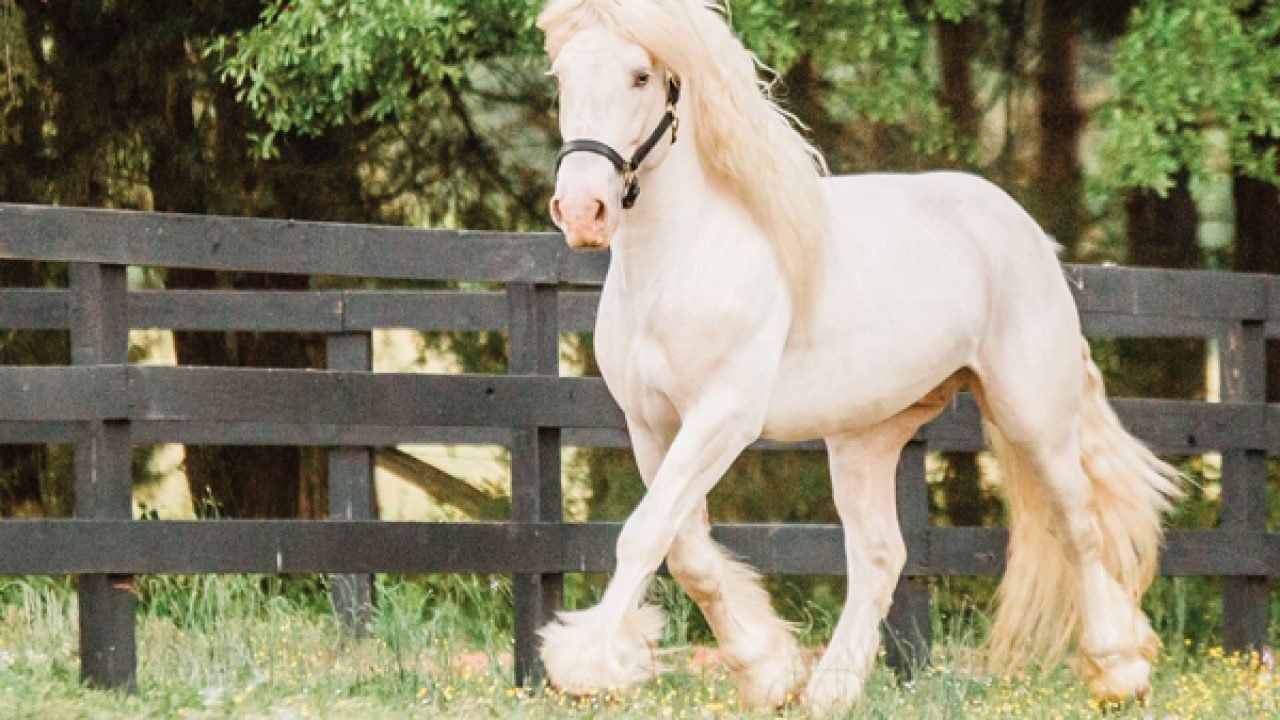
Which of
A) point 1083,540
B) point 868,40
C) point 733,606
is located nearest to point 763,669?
point 733,606

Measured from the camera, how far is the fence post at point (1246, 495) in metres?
6.60

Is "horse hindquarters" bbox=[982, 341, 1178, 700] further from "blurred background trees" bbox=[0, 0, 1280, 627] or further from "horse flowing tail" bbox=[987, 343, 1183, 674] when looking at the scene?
"blurred background trees" bbox=[0, 0, 1280, 627]

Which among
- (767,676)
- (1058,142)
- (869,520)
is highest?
(1058,142)

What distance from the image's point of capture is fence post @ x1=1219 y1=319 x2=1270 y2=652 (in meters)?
6.60

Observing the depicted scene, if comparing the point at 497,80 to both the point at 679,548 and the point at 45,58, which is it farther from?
the point at 679,548

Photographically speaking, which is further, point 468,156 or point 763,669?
point 468,156

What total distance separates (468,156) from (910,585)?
5056 millimetres

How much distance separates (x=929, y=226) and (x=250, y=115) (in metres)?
5.31

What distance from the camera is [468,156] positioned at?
10125 millimetres

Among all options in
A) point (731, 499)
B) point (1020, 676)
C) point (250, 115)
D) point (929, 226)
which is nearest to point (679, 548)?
point (929, 226)

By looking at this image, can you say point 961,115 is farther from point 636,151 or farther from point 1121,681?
point 636,151

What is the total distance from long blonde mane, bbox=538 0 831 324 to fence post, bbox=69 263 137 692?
4.75 feet

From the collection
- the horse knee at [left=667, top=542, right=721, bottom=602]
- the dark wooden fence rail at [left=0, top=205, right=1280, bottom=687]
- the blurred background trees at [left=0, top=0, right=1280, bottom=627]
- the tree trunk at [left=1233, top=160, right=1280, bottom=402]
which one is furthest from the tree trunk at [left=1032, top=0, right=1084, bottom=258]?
the horse knee at [left=667, top=542, right=721, bottom=602]

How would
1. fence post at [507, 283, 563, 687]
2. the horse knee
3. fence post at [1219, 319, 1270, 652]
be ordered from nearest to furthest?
1. the horse knee
2. fence post at [507, 283, 563, 687]
3. fence post at [1219, 319, 1270, 652]
